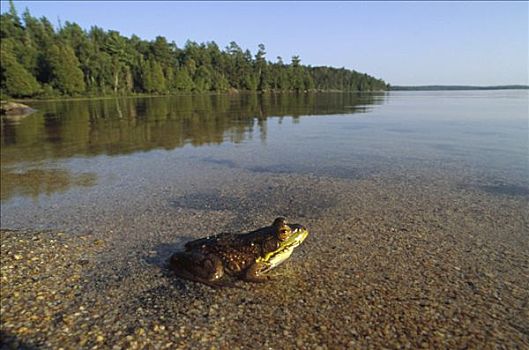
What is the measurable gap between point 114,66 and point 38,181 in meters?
107

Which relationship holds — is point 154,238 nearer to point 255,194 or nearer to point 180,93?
point 255,194

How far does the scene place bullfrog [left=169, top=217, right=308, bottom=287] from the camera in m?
6.21

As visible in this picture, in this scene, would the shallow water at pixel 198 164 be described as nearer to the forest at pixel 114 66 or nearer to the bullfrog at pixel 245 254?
the bullfrog at pixel 245 254

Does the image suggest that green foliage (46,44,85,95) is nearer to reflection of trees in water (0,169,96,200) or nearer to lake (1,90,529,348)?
lake (1,90,529,348)

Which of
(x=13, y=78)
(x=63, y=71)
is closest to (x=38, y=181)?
(x=13, y=78)

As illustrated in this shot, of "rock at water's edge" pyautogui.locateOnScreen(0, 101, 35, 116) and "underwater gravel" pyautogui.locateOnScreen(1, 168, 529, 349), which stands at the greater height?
"rock at water's edge" pyautogui.locateOnScreen(0, 101, 35, 116)

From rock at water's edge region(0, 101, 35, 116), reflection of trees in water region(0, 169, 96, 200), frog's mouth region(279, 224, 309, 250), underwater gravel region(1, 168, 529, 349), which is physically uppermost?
rock at water's edge region(0, 101, 35, 116)

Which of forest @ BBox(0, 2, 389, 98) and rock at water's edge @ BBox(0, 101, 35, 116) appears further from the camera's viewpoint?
forest @ BBox(0, 2, 389, 98)

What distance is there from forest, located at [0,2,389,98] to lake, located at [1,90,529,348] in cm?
8704

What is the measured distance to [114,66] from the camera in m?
109

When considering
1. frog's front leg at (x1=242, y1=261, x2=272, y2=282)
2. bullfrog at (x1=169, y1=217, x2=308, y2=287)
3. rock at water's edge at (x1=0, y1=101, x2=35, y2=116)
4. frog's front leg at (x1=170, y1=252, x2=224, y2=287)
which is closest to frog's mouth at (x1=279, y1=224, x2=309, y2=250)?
bullfrog at (x1=169, y1=217, x2=308, y2=287)

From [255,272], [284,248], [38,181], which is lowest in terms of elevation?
[255,272]

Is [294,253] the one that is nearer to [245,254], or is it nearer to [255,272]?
[255,272]

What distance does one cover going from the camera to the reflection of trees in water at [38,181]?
Result: 12.7 metres
